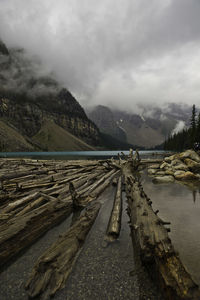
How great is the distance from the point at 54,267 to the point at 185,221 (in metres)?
5.99

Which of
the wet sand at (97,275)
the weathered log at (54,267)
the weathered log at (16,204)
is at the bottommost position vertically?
the wet sand at (97,275)

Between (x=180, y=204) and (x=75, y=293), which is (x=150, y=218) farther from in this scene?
(x=180, y=204)

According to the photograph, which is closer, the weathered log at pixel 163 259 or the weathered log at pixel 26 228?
the weathered log at pixel 163 259

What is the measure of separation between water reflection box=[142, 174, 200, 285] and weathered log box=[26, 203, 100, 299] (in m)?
3.17

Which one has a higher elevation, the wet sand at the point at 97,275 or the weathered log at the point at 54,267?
the weathered log at the point at 54,267

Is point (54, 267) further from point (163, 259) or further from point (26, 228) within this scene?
point (163, 259)

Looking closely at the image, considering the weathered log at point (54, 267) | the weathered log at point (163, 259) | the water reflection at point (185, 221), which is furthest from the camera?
the water reflection at point (185, 221)

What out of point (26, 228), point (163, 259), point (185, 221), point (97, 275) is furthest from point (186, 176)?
point (26, 228)

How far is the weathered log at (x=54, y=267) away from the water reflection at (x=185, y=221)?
3.17 meters

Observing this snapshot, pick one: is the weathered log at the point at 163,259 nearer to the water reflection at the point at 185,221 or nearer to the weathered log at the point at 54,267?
the water reflection at the point at 185,221

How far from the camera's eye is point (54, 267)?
3.54m

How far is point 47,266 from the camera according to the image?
3518mm

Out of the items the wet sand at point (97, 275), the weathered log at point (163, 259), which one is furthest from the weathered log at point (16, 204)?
the weathered log at point (163, 259)

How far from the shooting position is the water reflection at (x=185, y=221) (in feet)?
14.5
